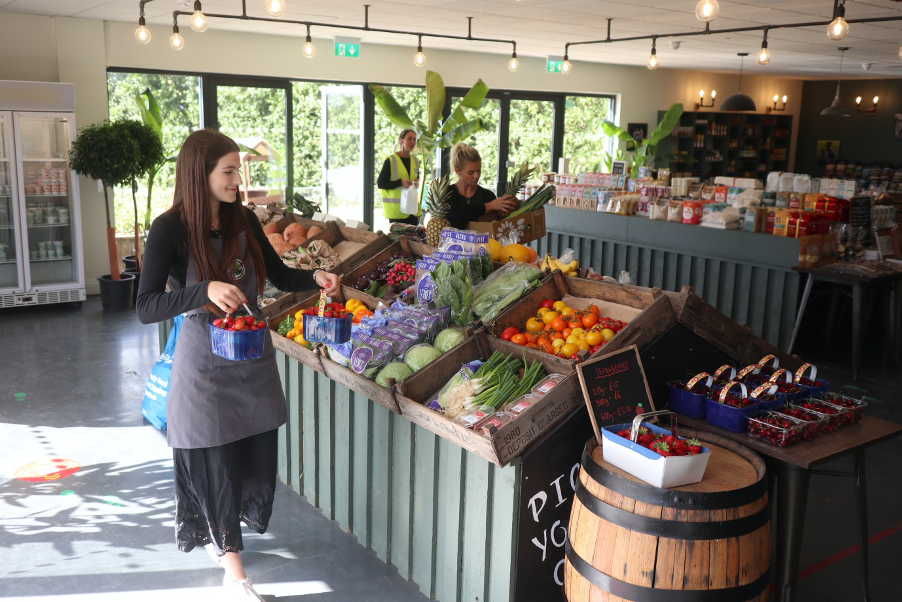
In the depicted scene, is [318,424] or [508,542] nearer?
[508,542]

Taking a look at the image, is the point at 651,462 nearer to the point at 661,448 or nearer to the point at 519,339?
the point at 661,448

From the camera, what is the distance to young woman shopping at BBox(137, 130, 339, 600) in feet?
8.05

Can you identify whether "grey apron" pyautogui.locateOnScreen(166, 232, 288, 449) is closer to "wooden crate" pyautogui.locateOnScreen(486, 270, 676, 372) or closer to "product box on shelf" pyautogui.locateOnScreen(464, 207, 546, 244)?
"wooden crate" pyautogui.locateOnScreen(486, 270, 676, 372)

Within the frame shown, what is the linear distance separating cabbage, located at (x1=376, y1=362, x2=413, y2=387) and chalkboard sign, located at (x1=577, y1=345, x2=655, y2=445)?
0.75 meters

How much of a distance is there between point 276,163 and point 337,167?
3.35ft

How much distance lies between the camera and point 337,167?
1057 centimetres

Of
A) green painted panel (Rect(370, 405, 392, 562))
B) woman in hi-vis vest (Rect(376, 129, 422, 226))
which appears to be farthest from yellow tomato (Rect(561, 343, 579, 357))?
woman in hi-vis vest (Rect(376, 129, 422, 226))

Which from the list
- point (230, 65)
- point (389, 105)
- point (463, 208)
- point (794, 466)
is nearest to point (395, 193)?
point (389, 105)

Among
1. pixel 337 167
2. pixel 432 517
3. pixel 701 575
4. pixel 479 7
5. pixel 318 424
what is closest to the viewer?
pixel 701 575

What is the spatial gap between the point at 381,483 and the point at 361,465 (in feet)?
0.47

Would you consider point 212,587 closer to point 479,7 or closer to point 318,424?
point 318,424

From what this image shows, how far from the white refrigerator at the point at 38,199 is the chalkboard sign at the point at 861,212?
6.98 metres

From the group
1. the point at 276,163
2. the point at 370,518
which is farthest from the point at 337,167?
the point at 370,518

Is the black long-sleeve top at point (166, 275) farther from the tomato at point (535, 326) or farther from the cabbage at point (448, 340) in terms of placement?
the tomato at point (535, 326)
